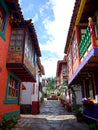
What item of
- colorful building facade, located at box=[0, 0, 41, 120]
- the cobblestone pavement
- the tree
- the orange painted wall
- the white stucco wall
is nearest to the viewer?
the orange painted wall

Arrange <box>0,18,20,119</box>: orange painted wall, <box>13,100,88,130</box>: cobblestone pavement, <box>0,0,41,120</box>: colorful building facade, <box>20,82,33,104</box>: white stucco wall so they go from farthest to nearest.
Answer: <box>20,82,33,104</box>: white stucco wall < <box>13,100,88,130</box>: cobblestone pavement < <box>0,0,41,120</box>: colorful building facade < <box>0,18,20,119</box>: orange painted wall

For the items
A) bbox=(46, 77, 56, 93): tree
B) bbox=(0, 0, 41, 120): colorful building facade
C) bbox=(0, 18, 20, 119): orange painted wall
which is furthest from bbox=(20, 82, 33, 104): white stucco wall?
bbox=(46, 77, 56, 93): tree

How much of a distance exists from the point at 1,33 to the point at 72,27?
550 centimetres

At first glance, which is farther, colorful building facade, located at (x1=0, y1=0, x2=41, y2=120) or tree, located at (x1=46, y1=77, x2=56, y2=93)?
tree, located at (x1=46, y1=77, x2=56, y2=93)

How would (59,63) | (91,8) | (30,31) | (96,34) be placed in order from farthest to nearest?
(59,63) → (30,31) → (91,8) → (96,34)

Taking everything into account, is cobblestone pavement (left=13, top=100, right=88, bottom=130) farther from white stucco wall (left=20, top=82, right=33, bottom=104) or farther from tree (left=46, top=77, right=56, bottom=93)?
tree (left=46, top=77, right=56, bottom=93)

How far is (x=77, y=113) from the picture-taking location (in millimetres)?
12516

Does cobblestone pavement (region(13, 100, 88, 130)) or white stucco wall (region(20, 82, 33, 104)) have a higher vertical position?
white stucco wall (region(20, 82, 33, 104))

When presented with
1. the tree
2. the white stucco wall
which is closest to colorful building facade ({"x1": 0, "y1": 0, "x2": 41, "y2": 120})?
the white stucco wall

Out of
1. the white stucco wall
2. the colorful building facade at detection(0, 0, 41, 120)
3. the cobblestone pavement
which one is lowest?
the cobblestone pavement

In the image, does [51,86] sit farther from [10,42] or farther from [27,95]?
[10,42]

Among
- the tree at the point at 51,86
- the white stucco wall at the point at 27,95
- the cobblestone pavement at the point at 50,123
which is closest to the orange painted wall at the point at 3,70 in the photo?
the cobblestone pavement at the point at 50,123

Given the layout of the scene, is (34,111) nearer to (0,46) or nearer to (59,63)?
(0,46)

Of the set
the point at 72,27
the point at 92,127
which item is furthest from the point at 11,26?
the point at 92,127
